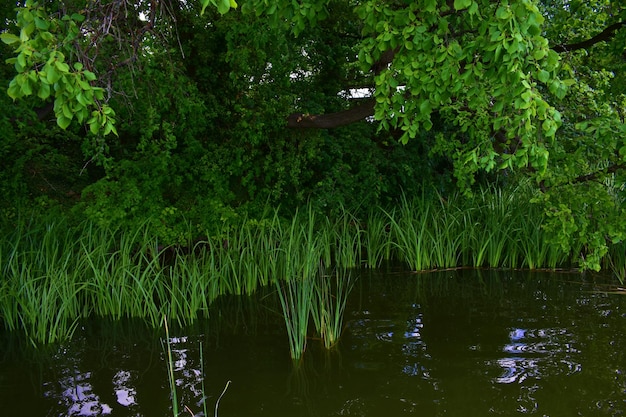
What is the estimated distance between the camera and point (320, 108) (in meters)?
6.99

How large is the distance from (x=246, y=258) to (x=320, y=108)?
236 centimetres

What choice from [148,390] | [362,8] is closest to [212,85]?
[362,8]

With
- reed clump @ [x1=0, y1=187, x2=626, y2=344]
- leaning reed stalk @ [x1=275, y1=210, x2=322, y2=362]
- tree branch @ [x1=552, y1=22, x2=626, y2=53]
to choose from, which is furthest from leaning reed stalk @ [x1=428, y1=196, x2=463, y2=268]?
tree branch @ [x1=552, y1=22, x2=626, y2=53]

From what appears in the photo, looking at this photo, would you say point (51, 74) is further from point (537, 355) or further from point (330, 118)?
point (330, 118)

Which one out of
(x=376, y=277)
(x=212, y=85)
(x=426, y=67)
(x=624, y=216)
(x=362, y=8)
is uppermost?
(x=212, y=85)

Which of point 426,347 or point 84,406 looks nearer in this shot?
point 84,406

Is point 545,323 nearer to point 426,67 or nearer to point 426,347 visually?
point 426,347

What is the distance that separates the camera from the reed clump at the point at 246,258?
14.9ft

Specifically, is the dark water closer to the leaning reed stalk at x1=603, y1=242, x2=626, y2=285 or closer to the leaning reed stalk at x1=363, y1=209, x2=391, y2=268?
the leaning reed stalk at x1=603, y1=242, x2=626, y2=285

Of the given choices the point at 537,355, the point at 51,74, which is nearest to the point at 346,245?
the point at 537,355

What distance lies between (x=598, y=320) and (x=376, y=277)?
8.02 ft

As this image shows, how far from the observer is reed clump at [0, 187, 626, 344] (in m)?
4.55

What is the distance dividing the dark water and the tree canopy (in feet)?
4.04

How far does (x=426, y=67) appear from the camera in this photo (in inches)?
133
